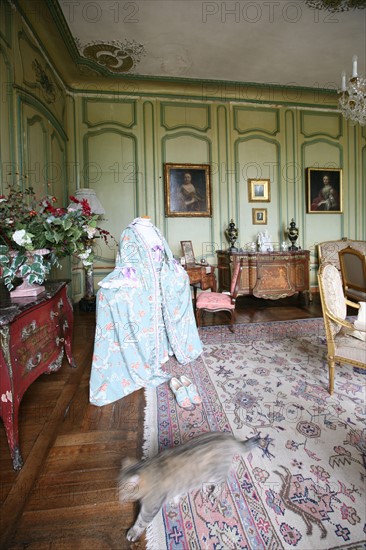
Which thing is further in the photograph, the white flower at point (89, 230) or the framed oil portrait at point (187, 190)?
the framed oil portrait at point (187, 190)

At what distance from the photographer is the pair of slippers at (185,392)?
7.00ft

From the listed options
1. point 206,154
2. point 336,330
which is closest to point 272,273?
point 336,330

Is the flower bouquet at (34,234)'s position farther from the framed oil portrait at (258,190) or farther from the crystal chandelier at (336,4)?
the framed oil portrait at (258,190)

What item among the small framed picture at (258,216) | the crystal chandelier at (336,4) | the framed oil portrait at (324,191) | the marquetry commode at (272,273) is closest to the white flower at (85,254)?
the marquetry commode at (272,273)

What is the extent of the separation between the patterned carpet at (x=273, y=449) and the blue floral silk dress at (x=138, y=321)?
0.72 feet

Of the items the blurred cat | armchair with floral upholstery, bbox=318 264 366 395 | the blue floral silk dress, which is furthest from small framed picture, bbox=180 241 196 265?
the blurred cat

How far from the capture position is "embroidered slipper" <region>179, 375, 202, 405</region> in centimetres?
217

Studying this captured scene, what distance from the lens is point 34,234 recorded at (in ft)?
6.11

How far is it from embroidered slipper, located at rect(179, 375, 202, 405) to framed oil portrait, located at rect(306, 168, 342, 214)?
16.7ft

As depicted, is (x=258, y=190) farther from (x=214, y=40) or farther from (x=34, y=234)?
(x=34, y=234)

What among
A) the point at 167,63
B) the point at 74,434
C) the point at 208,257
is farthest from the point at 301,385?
the point at 167,63

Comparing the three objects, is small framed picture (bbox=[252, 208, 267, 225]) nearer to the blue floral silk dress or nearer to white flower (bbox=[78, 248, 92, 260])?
the blue floral silk dress

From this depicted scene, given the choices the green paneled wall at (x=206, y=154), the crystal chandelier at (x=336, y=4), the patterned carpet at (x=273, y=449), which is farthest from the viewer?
the green paneled wall at (x=206, y=154)

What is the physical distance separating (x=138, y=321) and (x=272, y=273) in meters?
3.25
